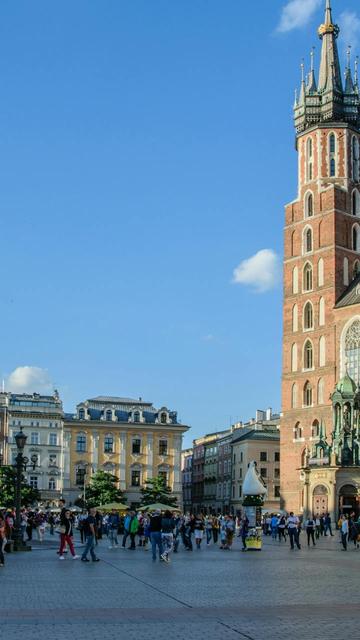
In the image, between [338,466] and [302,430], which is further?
[302,430]

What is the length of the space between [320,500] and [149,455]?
Answer: 44.1m

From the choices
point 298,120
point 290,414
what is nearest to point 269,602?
point 290,414

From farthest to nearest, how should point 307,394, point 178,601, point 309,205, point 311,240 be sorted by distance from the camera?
1. point 309,205
2. point 311,240
3. point 307,394
4. point 178,601

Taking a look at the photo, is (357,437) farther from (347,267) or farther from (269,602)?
(269,602)

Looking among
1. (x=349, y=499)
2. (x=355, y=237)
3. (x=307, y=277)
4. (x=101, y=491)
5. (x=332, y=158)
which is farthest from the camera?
(x=101, y=491)

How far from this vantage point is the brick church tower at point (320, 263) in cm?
7675

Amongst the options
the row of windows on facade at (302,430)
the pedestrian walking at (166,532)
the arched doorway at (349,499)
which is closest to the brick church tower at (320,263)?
the row of windows on facade at (302,430)

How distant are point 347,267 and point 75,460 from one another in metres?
42.6

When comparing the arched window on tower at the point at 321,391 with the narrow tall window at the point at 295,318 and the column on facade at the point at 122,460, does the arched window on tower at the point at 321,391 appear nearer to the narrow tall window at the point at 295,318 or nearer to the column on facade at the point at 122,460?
the narrow tall window at the point at 295,318

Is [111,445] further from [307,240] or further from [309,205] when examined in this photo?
[309,205]

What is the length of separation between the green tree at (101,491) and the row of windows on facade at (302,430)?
24.5 m

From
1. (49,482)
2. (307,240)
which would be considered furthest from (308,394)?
(49,482)

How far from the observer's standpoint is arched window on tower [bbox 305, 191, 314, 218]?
270 ft

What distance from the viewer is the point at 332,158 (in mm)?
82500
